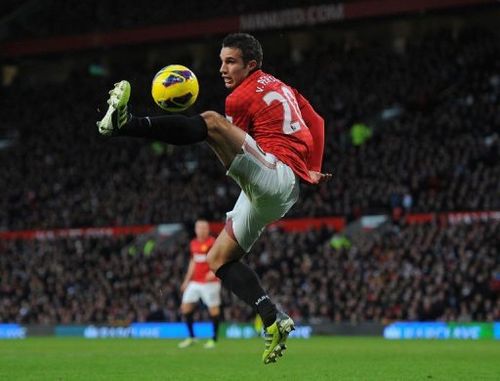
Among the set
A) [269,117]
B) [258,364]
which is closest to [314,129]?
[269,117]

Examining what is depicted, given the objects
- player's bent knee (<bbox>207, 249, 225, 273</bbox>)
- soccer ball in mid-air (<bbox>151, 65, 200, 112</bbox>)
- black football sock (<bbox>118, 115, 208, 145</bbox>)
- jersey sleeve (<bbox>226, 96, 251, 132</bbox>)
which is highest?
soccer ball in mid-air (<bbox>151, 65, 200, 112</bbox>)

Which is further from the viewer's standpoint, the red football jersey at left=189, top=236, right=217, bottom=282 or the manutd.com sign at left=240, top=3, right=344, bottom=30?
the manutd.com sign at left=240, top=3, right=344, bottom=30

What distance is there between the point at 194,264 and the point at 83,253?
14455 mm

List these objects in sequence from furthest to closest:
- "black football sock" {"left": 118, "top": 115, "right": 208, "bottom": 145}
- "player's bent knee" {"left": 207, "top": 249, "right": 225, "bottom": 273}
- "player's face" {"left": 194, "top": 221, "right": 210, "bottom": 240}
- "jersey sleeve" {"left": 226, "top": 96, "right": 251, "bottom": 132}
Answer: "player's face" {"left": 194, "top": 221, "right": 210, "bottom": 240} < "player's bent knee" {"left": 207, "top": 249, "right": 225, "bottom": 273} < "jersey sleeve" {"left": 226, "top": 96, "right": 251, "bottom": 132} < "black football sock" {"left": 118, "top": 115, "right": 208, "bottom": 145}

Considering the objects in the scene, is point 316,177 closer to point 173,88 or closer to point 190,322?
point 173,88

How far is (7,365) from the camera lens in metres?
13.8

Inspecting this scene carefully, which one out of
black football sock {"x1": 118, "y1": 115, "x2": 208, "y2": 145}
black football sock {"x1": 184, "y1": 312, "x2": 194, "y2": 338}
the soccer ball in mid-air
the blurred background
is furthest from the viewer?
the blurred background

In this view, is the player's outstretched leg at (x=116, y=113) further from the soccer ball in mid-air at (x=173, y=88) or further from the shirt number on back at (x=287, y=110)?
the shirt number on back at (x=287, y=110)

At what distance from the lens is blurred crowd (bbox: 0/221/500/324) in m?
25.0

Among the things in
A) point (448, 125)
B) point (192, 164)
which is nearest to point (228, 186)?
point (192, 164)

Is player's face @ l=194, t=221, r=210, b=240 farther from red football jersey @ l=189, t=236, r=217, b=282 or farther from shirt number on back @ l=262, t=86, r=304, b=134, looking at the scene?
shirt number on back @ l=262, t=86, r=304, b=134

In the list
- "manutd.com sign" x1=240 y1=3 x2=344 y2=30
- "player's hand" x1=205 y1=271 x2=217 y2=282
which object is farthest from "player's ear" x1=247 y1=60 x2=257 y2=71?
"manutd.com sign" x1=240 y1=3 x2=344 y2=30

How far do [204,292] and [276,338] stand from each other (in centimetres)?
1236

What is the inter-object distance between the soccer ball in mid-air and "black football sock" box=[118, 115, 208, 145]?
0.36 meters
